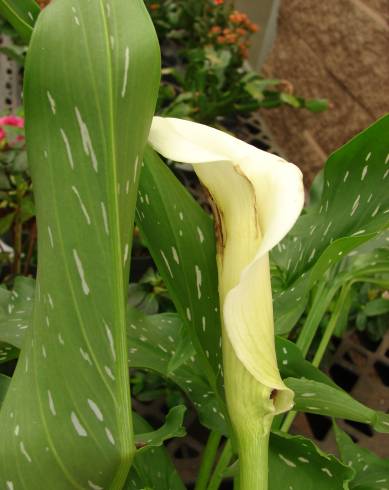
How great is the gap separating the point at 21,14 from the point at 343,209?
0.86 feet

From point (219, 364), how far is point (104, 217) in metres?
0.17

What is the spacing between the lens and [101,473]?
9.9 inches

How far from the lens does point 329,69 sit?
49.0 inches

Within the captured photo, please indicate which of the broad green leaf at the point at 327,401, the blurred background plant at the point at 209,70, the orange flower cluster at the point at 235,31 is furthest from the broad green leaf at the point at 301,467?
the orange flower cluster at the point at 235,31

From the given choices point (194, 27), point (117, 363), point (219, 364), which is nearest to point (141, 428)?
point (219, 364)

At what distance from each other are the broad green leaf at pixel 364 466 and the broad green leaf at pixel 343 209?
0.55ft

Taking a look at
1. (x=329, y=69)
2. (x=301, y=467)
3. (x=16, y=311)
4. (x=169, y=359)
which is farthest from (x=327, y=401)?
(x=329, y=69)

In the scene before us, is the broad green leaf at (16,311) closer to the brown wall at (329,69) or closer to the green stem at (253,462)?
the green stem at (253,462)

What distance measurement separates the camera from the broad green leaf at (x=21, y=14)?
28 cm

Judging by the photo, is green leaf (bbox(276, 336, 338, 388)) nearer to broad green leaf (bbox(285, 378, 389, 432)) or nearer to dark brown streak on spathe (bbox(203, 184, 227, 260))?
broad green leaf (bbox(285, 378, 389, 432))

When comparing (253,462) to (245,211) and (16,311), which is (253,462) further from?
(16,311)

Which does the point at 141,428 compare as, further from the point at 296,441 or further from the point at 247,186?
the point at 247,186

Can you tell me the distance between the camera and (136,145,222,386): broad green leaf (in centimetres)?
33

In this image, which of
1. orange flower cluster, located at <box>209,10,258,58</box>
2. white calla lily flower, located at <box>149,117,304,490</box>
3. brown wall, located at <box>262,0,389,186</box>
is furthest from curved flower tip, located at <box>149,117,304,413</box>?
orange flower cluster, located at <box>209,10,258,58</box>
